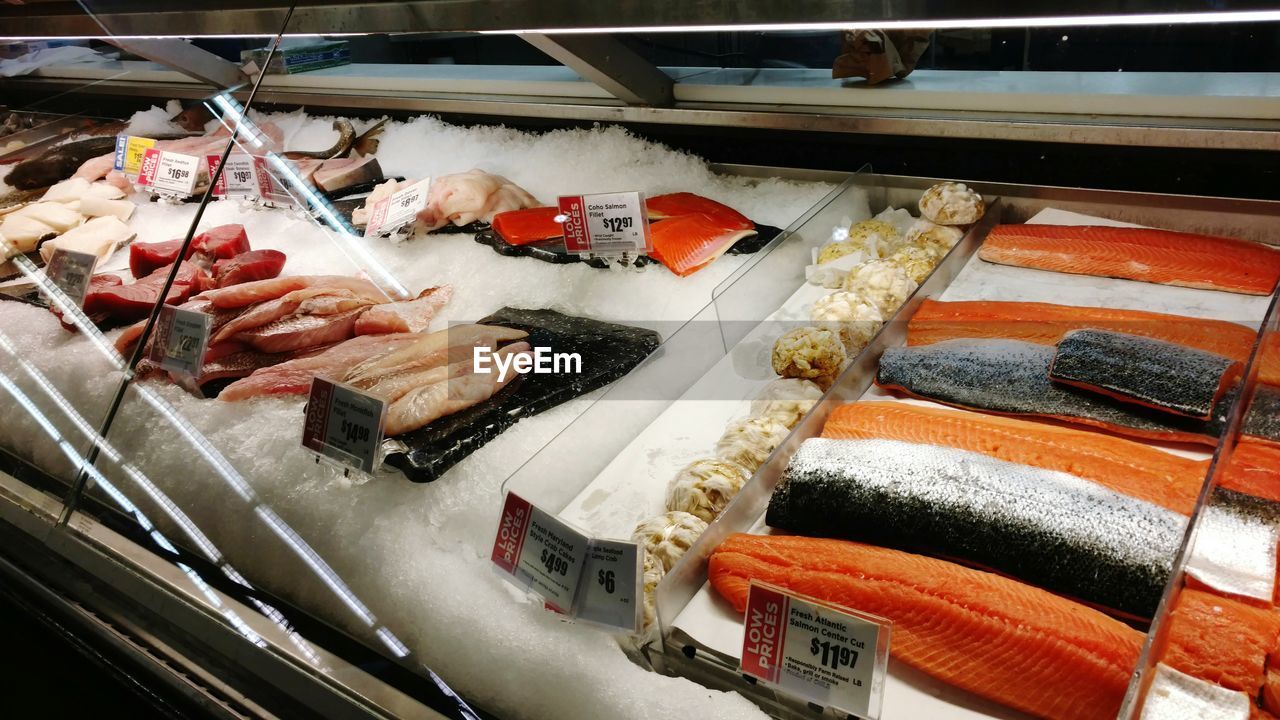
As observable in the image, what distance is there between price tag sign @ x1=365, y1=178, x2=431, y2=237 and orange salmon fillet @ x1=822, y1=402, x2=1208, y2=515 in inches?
67.5

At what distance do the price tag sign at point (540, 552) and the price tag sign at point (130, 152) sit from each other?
10.3ft

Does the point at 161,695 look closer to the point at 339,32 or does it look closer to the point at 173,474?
the point at 173,474

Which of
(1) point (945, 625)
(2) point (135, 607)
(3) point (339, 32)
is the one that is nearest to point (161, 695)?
(2) point (135, 607)

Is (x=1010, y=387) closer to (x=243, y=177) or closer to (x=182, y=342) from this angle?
(x=182, y=342)

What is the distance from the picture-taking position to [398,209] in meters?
2.99

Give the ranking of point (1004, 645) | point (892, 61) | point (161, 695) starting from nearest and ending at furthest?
point (1004, 645)
point (161, 695)
point (892, 61)

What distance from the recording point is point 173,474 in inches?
81.1

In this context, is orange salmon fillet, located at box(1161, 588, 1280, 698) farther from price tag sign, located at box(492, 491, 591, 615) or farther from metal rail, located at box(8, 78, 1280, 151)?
metal rail, located at box(8, 78, 1280, 151)

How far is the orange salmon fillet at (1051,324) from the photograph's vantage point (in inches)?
70.1

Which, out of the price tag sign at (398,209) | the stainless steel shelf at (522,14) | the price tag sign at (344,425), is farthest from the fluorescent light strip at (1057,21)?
the price tag sign at (398,209)

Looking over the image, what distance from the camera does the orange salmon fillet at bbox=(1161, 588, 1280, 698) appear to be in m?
1.12

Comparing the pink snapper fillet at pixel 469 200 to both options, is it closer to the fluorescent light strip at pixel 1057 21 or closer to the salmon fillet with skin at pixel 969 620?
the fluorescent light strip at pixel 1057 21

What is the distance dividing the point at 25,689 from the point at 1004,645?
2.75 meters

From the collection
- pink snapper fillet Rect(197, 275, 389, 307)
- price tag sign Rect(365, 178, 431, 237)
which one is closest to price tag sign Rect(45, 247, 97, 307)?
pink snapper fillet Rect(197, 275, 389, 307)
